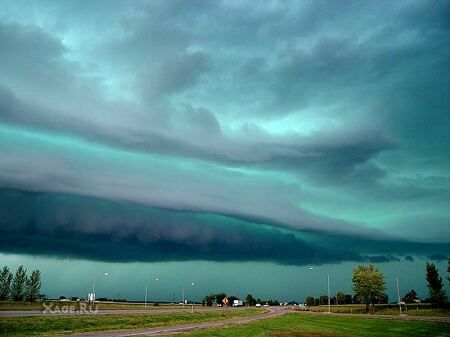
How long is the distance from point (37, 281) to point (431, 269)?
501 feet

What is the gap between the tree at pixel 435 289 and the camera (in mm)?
123250

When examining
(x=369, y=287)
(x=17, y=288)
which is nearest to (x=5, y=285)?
(x=17, y=288)

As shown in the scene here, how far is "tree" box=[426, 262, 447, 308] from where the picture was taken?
123250 millimetres

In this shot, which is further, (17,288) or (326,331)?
(17,288)

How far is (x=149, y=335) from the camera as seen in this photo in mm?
47844

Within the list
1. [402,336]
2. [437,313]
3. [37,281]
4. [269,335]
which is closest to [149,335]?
[269,335]

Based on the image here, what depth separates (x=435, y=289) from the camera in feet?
409

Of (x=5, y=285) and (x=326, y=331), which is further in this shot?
(x=5, y=285)

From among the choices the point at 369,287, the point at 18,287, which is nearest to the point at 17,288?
the point at 18,287

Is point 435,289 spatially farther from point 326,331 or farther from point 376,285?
point 326,331

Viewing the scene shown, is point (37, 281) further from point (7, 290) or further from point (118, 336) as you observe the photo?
point (118, 336)

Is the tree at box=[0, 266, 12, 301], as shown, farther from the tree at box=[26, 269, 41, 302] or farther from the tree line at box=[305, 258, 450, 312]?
the tree line at box=[305, 258, 450, 312]

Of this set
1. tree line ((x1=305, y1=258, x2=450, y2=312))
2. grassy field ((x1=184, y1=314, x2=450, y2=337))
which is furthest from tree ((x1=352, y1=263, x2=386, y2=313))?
grassy field ((x1=184, y1=314, x2=450, y2=337))

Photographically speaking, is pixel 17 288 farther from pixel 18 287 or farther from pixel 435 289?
pixel 435 289
